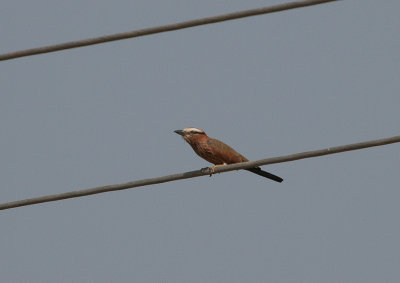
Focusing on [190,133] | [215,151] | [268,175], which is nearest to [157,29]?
[215,151]

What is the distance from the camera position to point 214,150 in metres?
12.6

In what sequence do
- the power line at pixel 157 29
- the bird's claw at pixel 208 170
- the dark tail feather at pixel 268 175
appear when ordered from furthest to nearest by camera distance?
the dark tail feather at pixel 268 175, the bird's claw at pixel 208 170, the power line at pixel 157 29

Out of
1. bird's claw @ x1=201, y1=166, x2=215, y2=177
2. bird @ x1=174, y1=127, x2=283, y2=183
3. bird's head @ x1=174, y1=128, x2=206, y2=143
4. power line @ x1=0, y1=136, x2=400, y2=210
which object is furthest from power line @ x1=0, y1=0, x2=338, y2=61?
bird's head @ x1=174, y1=128, x2=206, y2=143

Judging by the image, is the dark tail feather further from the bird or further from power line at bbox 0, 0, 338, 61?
power line at bbox 0, 0, 338, 61

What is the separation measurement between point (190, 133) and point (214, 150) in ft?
2.10

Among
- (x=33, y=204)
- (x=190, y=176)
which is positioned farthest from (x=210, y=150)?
(x=33, y=204)

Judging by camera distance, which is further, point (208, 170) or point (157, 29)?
point (208, 170)

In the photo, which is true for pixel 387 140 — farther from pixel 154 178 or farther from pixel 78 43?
Result: pixel 78 43

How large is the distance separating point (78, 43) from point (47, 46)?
0.31 meters

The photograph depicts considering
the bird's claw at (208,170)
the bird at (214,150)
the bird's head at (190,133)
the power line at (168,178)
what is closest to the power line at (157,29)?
the power line at (168,178)

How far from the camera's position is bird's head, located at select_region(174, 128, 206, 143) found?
13.0 m

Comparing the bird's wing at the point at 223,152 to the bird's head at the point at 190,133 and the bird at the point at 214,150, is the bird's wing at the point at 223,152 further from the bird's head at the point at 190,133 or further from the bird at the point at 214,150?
the bird's head at the point at 190,133

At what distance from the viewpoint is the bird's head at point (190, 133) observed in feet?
42.8

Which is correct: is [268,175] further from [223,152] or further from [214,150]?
[214,150]
